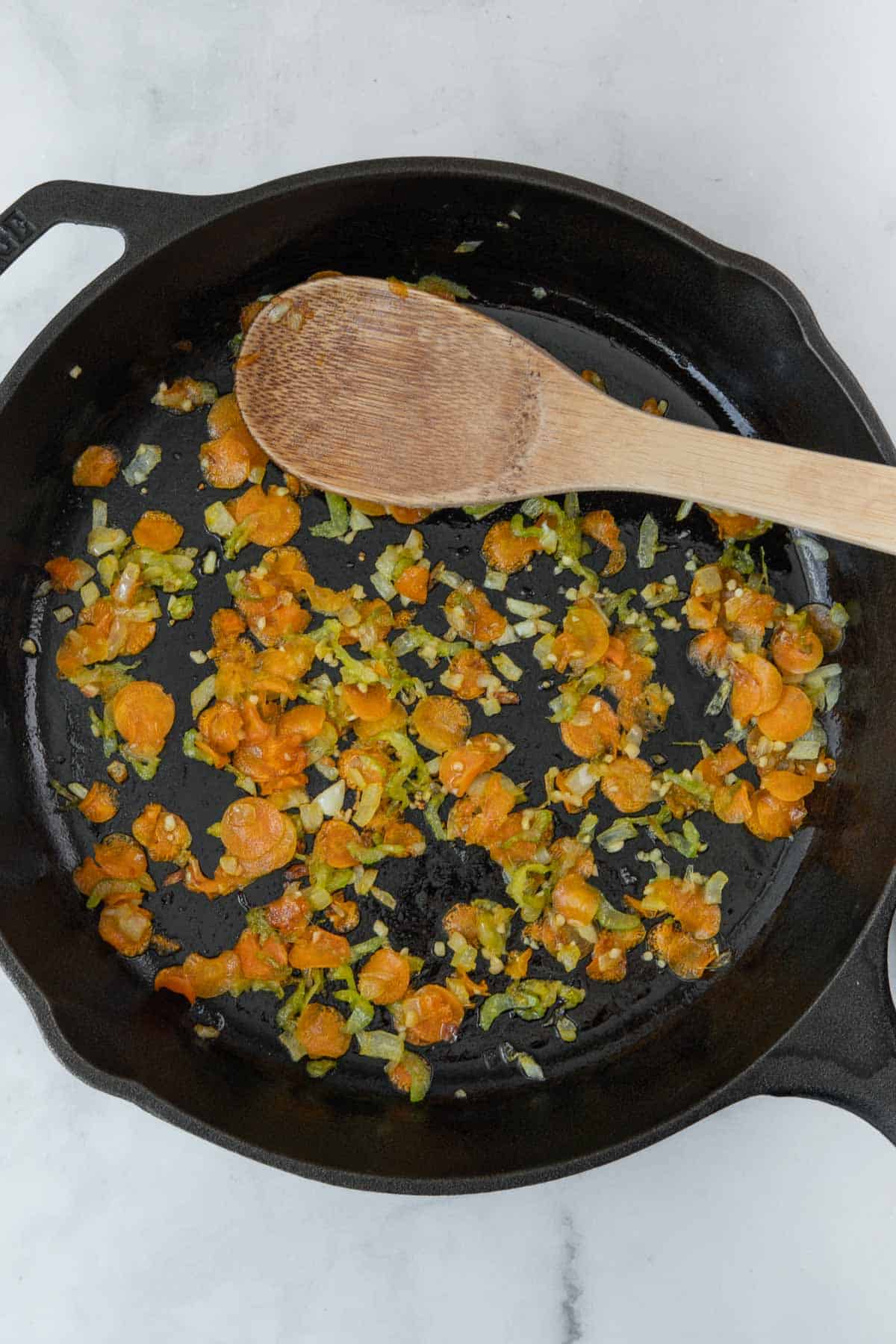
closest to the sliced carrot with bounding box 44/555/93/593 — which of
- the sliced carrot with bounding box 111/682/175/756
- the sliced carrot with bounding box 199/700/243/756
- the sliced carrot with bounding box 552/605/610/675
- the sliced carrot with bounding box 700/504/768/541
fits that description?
the sliced carrot with bounding box 111/682/175/756

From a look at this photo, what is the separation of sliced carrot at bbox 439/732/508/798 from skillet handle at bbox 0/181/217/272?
1.16 metres

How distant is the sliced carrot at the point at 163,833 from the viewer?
2188 mm

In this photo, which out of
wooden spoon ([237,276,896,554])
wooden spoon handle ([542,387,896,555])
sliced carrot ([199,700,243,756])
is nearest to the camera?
wooden spoon handle ([542,387,896,555])

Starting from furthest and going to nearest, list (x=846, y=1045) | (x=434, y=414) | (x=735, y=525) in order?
(x=735, y=525) → (x=434, y=414) → (x=846, y=1045)

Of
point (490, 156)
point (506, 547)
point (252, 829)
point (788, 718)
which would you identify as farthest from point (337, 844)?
point (490, 156)

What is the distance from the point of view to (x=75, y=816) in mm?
2258

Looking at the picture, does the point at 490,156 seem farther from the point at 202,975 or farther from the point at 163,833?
the point at 202,975

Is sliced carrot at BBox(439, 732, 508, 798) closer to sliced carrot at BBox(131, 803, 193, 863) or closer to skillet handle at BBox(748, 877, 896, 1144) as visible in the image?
sliced carrot at BBox(131, 803, 193, 863)

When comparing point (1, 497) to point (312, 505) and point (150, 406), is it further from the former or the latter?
point (312, 505)

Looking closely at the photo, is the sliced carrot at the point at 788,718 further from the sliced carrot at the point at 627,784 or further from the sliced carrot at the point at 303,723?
the sliced carrot at the point at 303,723

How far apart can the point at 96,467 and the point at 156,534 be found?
0.66 feet

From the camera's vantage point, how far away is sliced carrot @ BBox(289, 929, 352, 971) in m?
2.16

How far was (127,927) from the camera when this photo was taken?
2.19 metres

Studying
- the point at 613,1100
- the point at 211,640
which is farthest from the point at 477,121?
the point at 613,1100
